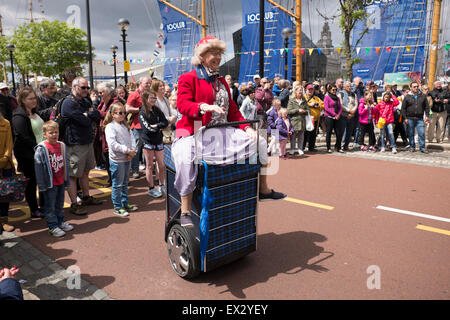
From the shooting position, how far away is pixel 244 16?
3372 cm

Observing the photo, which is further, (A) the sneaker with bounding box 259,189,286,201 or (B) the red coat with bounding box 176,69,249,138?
(A) the sneaker with bounding box 259,189,286,201

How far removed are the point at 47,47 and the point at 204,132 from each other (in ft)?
138

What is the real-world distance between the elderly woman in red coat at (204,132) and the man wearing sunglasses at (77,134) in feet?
8.86

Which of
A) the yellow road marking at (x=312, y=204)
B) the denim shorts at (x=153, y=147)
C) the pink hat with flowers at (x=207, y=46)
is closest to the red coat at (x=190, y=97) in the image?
the pink hat with flowers at (x=207, y=46)

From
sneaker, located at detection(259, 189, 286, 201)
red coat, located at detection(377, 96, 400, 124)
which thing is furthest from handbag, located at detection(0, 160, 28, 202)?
red coat, located at detection(377, 96, 400, 124)

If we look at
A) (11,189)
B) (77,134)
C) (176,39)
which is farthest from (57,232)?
(176,39)

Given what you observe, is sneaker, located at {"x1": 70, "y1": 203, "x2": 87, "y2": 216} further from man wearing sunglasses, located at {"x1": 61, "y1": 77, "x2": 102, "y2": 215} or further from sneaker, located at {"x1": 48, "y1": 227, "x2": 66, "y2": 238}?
sneaker, located at {"x1": 48, "y1": 227, "x2": 66, "y2": 238}

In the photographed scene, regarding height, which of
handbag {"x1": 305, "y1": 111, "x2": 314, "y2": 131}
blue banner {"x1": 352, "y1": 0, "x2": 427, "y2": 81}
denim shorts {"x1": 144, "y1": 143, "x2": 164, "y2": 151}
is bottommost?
denim shorts {"x1": 144, "y1": 143, "x2": 164, "y2": 151}

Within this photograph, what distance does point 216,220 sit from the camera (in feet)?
10.9

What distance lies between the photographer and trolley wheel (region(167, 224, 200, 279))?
11.0 feet

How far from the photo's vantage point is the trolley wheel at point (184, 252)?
335cm

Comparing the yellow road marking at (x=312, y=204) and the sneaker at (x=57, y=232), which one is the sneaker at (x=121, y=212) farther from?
the yellow road marking at (x=312, y=204)

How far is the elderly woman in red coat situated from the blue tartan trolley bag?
0.30 feet
